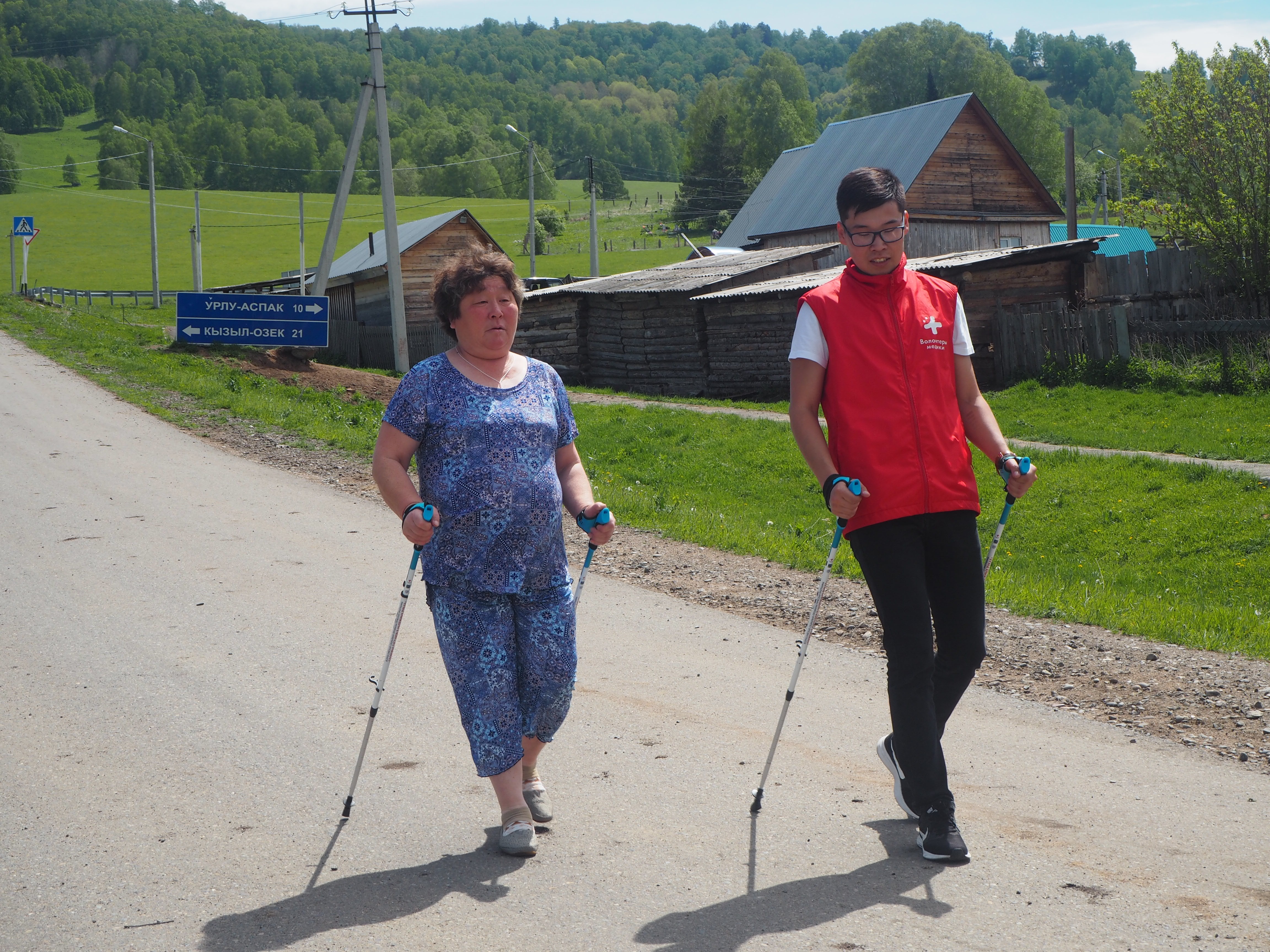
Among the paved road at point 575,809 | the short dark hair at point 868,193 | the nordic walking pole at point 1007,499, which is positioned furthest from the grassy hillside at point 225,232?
the short dark hair at point 868,193

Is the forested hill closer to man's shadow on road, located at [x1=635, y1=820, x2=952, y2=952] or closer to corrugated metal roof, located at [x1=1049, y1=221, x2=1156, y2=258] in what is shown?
corrugated metal roof, located at [x1=1049, y1=221, x2=1156, y2=258]

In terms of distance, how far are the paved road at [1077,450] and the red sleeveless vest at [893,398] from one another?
863cm

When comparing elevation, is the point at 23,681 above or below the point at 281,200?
below

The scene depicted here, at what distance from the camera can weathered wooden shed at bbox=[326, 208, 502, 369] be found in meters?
36.1

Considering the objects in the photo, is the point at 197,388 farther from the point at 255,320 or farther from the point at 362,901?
the point at 362,901

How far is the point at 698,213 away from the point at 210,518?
9198cm

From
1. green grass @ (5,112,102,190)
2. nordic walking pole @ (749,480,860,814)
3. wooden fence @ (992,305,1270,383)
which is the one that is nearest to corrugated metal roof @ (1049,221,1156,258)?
wooden fence @ (992,305,1270,383)

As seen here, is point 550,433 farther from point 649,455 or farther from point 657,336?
point 657,336

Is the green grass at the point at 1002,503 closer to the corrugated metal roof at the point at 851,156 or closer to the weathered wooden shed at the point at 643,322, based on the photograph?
the weathered wooden shed at the point at 643,322

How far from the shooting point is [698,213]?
3863 inches

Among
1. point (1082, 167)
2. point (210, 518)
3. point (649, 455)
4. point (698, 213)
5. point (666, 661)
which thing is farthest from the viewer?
point (698, 213)

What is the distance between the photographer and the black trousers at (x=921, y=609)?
362 cm

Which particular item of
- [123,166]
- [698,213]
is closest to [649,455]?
[698,213]

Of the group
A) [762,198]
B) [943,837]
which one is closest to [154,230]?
[762,198]
